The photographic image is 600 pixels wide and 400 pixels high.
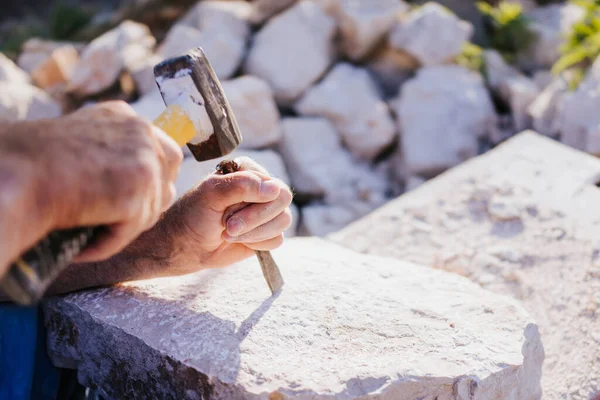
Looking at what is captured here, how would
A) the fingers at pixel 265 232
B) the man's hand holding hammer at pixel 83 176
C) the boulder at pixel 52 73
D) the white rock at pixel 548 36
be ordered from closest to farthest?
the man's hand holding hammer at pixel 83 176
the fingers at pixel 265 232
the boulder at pixel 52 73
the white rock at pixel 548 36

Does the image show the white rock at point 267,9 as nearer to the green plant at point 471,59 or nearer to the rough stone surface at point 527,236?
the green plant at point 471,59

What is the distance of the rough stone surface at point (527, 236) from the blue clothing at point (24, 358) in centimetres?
141

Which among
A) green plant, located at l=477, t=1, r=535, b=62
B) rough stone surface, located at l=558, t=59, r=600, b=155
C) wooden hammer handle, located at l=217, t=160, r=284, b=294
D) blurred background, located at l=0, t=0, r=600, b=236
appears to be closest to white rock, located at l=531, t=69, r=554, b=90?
blurred background, located at l=0, t=0, r=600, b=236

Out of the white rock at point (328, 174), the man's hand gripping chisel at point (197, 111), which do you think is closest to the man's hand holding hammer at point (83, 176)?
the man's hand gripping chisel at point (197, 111)

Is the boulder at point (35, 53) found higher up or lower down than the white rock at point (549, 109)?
lower down

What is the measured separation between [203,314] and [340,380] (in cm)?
52

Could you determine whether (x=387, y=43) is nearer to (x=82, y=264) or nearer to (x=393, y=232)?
(x=393, y=232)

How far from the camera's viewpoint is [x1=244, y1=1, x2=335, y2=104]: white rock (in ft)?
15.3

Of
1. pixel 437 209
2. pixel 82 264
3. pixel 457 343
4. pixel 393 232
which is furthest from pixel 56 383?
pixel 437 209

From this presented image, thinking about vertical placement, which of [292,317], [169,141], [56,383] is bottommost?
[56,383]

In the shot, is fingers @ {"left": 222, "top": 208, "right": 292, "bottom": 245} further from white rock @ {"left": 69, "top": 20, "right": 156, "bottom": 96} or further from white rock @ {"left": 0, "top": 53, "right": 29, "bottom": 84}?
white rock @ {"left": 0, "top": 53, "right": 29, "bottom": 84}

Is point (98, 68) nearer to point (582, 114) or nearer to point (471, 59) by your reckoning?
point (471, 59)

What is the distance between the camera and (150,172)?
1122 mm

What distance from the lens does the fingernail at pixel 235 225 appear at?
1.74 m
